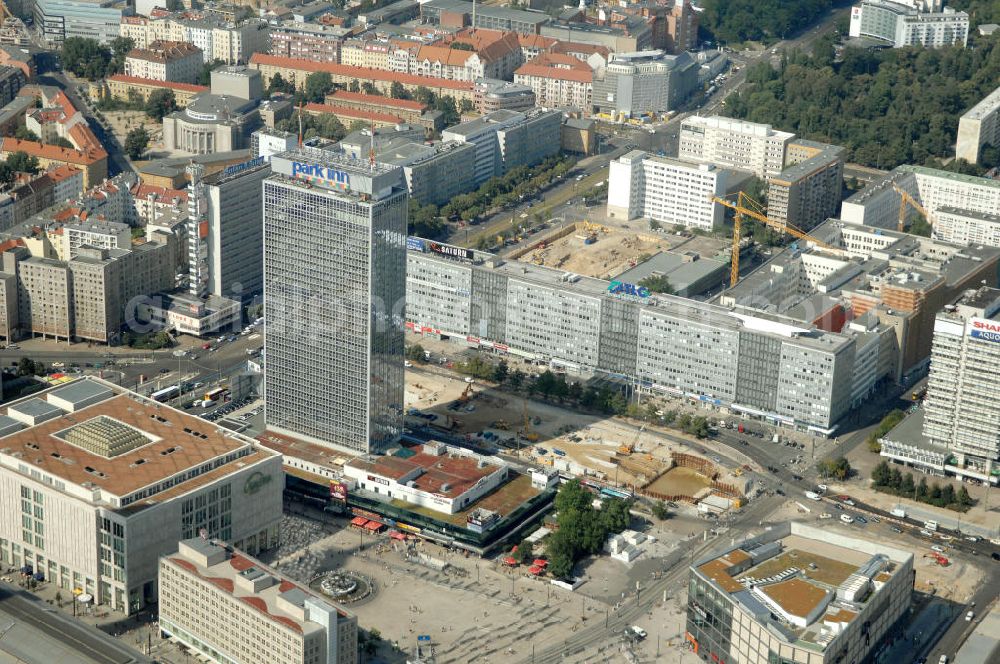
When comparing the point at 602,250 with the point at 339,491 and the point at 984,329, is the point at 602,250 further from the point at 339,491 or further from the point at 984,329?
the point at 339,491

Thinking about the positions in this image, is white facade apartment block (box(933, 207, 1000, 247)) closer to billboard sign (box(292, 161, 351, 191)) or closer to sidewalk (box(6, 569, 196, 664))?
billboard sign (box(292, 161, 351, 191))

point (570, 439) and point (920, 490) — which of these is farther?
point (570, 439)

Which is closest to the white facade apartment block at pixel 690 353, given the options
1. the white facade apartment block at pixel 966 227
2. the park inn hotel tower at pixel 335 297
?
the park inn hotel tower at pixel 335 297

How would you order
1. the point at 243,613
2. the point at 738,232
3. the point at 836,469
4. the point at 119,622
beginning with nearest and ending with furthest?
the point at 243,613, the point at 119,622, the point at 836,469, the point at 738,232

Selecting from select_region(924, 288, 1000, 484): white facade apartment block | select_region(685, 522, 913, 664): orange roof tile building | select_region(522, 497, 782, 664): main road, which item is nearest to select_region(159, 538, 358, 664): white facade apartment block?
select_region(522, 497, 782, 664): main road

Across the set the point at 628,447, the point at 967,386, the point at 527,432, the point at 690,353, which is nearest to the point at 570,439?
the point at 527,432

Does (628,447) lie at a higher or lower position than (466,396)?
lower
